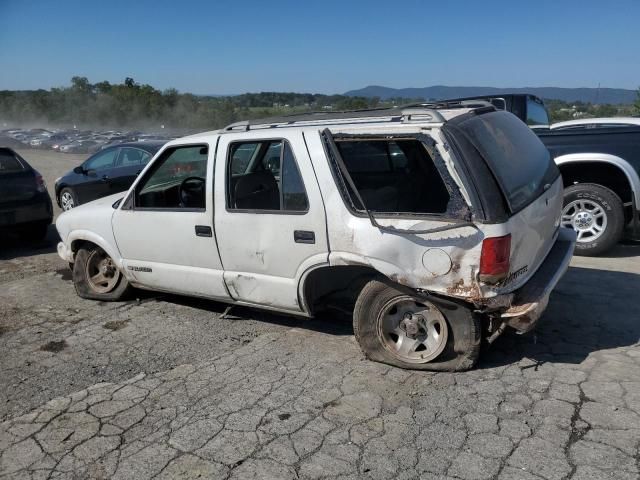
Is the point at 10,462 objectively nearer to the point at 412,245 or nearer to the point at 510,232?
the point at 412,245

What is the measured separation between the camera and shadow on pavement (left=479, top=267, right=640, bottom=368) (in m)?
3.98

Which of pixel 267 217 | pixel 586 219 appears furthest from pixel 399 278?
pixel 586 219

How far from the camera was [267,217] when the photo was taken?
13.5 ft

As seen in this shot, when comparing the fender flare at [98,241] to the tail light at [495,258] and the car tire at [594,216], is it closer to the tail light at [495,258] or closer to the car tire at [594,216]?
the tail light at [495,258]

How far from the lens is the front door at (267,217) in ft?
12.9

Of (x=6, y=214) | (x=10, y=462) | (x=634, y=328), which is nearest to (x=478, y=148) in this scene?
(x=634, y=328)

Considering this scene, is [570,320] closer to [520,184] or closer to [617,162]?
[520,184]

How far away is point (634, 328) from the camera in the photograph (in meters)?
4.35

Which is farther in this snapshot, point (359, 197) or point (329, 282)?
point (329, 282)

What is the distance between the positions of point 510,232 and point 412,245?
0.59 m

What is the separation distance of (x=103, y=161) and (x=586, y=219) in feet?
30.2

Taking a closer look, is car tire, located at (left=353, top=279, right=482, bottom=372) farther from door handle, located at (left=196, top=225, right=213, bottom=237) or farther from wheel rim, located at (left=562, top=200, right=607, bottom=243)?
wheel rim, located at (left=562, top=200, right=607, bottom=243)

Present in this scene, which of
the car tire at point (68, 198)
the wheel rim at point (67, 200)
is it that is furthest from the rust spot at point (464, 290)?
the wheel rim at point (67, 200)

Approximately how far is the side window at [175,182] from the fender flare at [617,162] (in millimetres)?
4214
